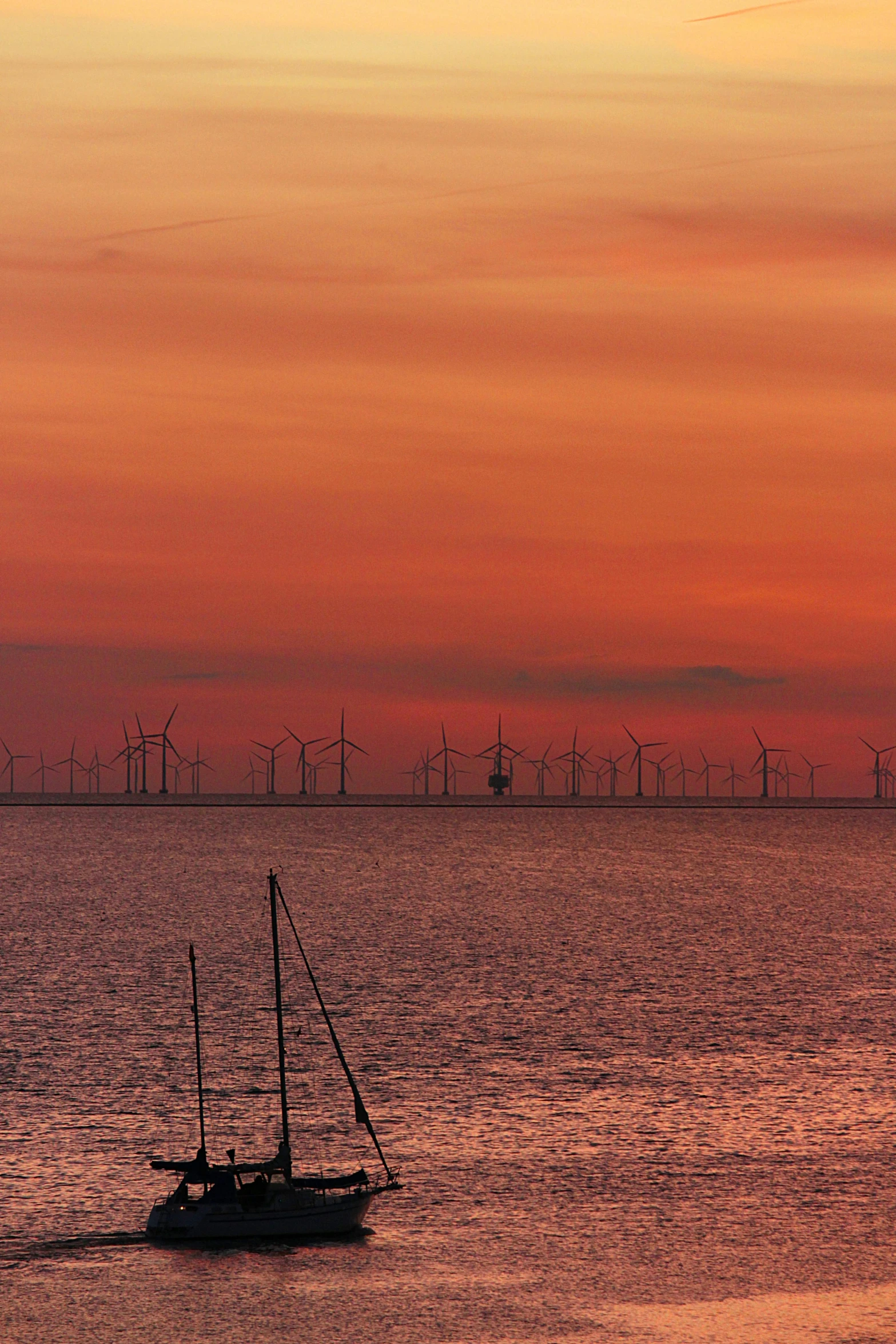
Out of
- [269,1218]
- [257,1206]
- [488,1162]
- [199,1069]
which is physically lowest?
[488,1162]

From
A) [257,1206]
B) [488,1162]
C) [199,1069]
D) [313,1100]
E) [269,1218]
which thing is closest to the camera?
[269,1218]

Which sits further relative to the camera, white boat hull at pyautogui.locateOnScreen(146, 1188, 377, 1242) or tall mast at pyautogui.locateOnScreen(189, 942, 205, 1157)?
tall mast at pyautogui.locateOnScreen(189, 942, 205, 1157)

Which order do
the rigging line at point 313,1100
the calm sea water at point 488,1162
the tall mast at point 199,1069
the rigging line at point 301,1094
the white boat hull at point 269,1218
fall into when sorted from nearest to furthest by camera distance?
the calm sea water at point 488,1162
the white boat hull at point 269,1218
the tall mast at point 199,1069
the rigging line at point 313,1100
the rigging line at point 301,1094

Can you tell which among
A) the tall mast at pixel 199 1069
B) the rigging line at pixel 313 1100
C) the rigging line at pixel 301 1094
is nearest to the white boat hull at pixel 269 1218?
the tall mast at pixel 199 1069

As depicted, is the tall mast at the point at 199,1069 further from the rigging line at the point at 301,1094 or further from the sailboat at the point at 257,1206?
the rigging line at the point at 301,1094

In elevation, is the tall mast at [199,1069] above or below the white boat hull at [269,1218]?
above

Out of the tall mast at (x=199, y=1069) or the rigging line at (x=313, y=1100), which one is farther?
the rigging line at (x=313, y=1100)

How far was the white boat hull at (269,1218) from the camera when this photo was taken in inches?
3000

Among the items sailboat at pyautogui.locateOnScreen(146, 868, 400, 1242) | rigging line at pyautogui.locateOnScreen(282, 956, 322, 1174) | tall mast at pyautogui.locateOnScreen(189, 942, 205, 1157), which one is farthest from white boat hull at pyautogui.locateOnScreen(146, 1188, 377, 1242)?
rigging line at pyautogui.locateOnScreen(282, 956, 322, 1174)

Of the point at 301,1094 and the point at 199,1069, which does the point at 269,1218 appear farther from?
the point at 301,1094

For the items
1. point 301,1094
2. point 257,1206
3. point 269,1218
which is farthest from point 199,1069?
point 301,1094

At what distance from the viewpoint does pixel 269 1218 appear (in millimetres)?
77438

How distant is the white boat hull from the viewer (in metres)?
76.2

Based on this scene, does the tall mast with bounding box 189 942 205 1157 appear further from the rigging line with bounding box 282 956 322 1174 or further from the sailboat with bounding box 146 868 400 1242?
the rigging line with bounding box 282 956 322 1174
